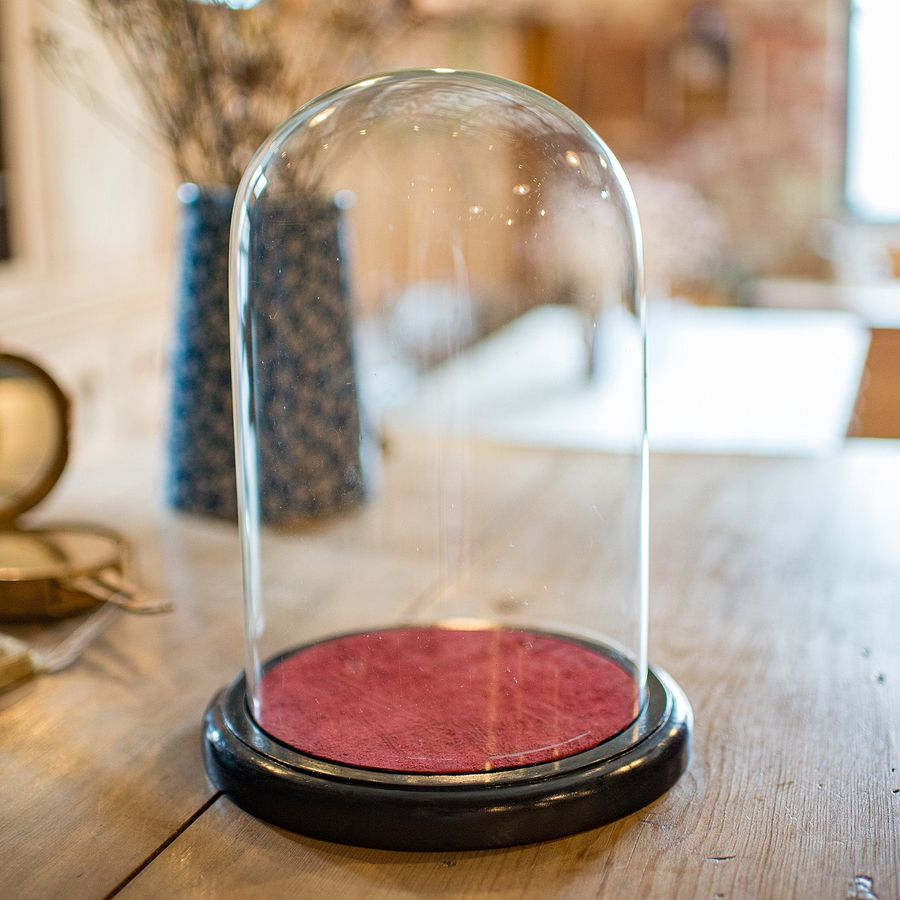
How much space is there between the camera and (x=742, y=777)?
2.49ft

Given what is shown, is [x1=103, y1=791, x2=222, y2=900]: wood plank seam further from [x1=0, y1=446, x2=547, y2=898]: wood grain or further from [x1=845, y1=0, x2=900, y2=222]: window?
[x1=845, y1=0, x2=900, y2=222]: window

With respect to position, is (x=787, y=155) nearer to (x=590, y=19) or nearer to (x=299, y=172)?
(x=590, y=19)

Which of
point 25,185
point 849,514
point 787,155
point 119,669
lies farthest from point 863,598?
point 787,155

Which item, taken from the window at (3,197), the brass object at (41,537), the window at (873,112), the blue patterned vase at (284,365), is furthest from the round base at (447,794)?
the window at (873,112)

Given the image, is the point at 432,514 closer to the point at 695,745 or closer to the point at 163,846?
the point at 695,745

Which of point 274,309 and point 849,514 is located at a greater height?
point 274,309

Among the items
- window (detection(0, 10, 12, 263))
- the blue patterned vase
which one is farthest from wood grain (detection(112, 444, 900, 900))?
window (detection(0, 10, 12, 263))

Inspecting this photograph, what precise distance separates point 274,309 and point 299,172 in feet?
0.55

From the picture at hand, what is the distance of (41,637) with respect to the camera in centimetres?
101

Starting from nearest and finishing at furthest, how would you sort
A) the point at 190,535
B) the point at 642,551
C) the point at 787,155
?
1. the point at 642,551
2. the point at 190,535
3. the point at 787,155

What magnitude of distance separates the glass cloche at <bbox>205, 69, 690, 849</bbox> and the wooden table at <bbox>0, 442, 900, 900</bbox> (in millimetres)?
22

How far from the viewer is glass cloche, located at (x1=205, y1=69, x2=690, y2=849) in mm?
706

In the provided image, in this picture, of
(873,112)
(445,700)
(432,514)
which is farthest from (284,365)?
(873,112)

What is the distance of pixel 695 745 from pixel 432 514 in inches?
21.8
